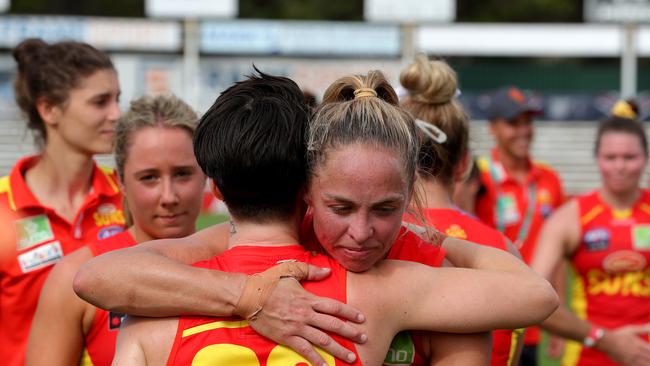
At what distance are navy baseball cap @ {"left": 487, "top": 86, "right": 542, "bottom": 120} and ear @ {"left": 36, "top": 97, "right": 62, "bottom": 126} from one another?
3809mm

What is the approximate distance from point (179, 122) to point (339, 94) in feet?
3.24

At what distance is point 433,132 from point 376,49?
53.9ft

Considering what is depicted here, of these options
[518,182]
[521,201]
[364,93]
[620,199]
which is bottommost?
[521,201]

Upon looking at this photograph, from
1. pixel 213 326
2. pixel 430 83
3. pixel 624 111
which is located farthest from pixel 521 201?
Answer: pixel 213 326

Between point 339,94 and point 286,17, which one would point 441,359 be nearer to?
point 339,94

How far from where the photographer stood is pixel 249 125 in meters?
2.37

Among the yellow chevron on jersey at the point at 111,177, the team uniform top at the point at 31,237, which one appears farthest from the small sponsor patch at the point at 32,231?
the yellow chevron on jersey at the point at 111,177

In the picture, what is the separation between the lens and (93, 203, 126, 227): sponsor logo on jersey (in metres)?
4.19

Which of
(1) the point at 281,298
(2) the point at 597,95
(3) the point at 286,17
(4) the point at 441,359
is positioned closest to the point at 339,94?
(1) the point at 281,298

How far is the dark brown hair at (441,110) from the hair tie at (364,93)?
34.8 inches

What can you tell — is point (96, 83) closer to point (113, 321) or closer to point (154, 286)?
point (113, 321)

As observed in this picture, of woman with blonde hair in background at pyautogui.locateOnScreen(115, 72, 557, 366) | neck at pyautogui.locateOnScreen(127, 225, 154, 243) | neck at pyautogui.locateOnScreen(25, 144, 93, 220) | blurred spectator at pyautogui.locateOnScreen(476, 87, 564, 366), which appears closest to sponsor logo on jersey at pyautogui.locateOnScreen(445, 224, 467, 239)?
woman with blonde hair in background at pyautogui.locateOnScreen(115, 72, 557, 366)

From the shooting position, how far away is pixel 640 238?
5.63 m

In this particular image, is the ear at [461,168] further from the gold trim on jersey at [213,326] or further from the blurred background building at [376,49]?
the blurred background building at [376,49]
